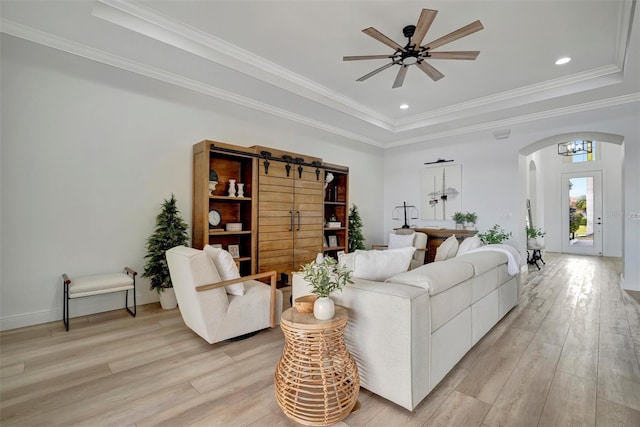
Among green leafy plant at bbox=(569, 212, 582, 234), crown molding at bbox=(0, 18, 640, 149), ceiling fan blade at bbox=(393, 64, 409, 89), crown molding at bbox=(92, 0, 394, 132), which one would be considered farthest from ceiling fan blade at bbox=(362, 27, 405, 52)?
green leafy plant at bbox=(569, 212, 582, 234)

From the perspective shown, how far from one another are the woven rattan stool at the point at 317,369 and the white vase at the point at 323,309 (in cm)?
3

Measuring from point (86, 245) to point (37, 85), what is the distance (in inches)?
69.6

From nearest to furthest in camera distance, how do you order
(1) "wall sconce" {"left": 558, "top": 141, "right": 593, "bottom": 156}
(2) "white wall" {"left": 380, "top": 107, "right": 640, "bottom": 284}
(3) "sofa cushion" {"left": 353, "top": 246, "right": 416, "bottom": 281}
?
(3) "sofa cushion" {"left": 353, "top": 246, "right": 416, "bottom": 281} → (2) "white wall" {"left": 380, "top": 107, "right": 640, "bottom": 284} → (1) "wall sconce" {"left": 558, "top": 141, "right": 593, "bottom": 156}

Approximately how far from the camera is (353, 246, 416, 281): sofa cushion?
2.24 meters

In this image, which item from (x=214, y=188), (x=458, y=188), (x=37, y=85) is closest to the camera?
(x=37, y=85)

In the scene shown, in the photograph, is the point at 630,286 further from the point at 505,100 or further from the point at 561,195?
the point at 561,195

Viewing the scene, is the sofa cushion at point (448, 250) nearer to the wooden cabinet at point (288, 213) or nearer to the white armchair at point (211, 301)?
the wooden cabinet at point (288, 213)

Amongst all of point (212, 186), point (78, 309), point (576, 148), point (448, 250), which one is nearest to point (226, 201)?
point (212, 186)

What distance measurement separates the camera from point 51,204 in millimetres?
3242

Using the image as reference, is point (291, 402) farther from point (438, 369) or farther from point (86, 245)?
point (86, 245)

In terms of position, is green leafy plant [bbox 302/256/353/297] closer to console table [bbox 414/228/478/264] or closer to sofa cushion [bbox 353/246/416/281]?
sofa cushion [bbox 353/246/416/281]

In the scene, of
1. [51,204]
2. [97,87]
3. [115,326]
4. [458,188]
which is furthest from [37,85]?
[458,188]

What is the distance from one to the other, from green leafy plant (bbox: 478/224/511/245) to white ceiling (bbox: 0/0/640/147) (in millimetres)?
2161

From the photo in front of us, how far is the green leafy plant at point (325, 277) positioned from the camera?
71.9 inches
